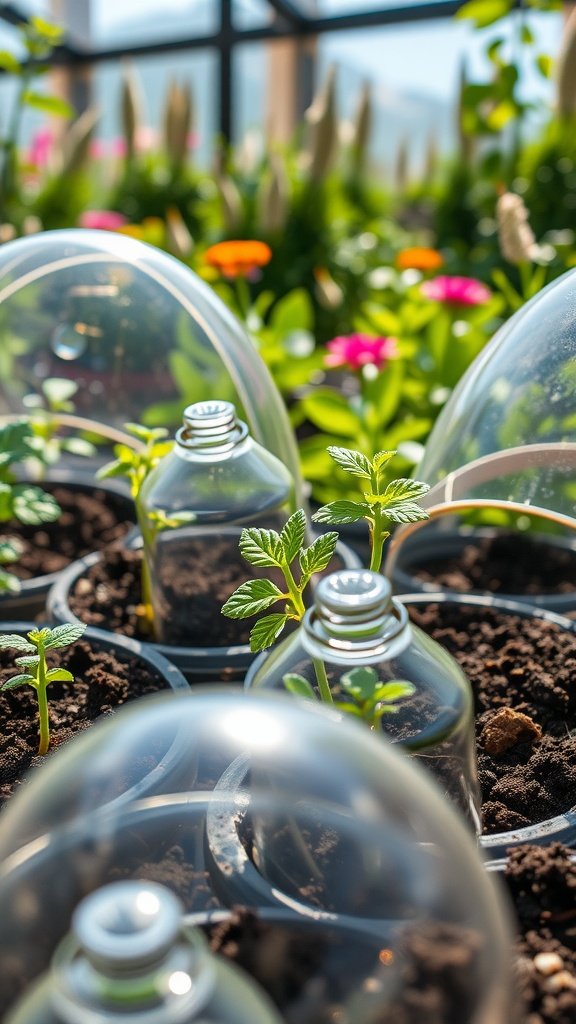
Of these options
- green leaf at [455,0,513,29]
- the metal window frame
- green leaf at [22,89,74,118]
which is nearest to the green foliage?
green leaf at [22,89,74,118]

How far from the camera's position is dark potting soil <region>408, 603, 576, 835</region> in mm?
1063

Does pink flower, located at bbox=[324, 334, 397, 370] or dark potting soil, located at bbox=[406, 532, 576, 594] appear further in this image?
pink flower, located at bbox=[324, 334, 397, 370]

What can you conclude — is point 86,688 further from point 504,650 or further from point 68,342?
point 68,342

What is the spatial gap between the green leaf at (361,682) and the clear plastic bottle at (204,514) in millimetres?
489

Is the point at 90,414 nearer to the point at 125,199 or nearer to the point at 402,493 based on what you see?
the point at 402,493

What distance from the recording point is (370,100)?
3.28 meters

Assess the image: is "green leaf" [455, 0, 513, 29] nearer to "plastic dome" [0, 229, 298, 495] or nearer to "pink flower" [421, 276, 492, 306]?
"pink flower" [421, 276, 492, 306]

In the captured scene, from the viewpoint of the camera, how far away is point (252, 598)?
1032mm

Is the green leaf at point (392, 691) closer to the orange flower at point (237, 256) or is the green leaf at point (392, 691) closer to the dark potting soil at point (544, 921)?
the dark potting soil at point (544, 921)

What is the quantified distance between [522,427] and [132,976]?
795 millimetres

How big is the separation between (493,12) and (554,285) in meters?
1.46

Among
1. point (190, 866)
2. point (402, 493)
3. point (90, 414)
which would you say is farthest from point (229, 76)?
point (190, 866)

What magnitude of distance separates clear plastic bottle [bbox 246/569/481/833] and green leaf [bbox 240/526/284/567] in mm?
124

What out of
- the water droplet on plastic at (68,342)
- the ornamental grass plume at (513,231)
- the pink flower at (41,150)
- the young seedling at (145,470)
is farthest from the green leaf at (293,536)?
the pink flower at (41,150)
